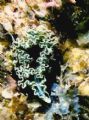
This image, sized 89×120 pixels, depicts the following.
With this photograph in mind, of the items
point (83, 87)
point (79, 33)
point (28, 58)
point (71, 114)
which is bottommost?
point (71, 114)

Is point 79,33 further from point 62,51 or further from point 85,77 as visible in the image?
point 85,77

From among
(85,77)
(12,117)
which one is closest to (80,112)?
(85,77)

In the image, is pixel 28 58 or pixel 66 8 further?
pixel 66 8

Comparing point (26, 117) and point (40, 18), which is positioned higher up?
point (40, 18)

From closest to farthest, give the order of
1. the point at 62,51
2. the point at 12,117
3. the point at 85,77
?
the point at 12,117 < the point at 85,77 < the point at 62,51

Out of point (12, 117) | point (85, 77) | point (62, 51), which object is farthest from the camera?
point (62, 51)
